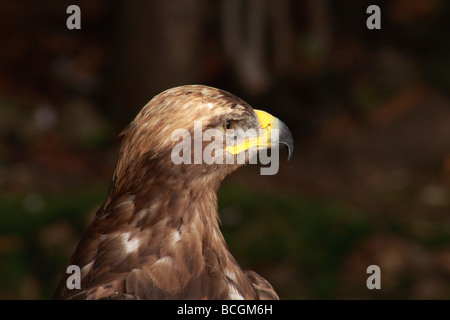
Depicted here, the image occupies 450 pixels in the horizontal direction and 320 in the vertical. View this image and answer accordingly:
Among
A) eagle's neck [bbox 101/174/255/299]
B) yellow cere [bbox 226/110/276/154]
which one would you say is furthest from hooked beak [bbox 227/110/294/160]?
eagle's neck [bbox 101/174/255/299]

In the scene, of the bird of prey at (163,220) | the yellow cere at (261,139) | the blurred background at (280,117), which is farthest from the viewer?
the blurred background at (280,117)

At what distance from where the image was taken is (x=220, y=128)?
3111mm

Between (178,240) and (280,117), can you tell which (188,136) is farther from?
(280,117)

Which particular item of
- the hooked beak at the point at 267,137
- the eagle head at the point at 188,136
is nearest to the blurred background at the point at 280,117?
the hooked beak at the point at 267,137

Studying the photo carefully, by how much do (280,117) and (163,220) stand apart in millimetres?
6186

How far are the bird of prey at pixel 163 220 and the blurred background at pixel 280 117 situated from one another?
343 centimetres

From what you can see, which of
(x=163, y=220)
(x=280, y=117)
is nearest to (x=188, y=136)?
(x=163, y=220)

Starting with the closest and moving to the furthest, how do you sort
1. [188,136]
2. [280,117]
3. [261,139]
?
1. [188,136]
2. [261,139]
3. [280,117]

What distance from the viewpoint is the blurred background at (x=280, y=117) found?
22.1ft

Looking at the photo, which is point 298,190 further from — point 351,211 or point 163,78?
point 163,78

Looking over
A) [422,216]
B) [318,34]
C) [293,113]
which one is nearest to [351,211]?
[422,216]

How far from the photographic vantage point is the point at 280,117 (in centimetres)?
911

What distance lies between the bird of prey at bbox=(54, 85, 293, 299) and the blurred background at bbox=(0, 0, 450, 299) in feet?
11.3

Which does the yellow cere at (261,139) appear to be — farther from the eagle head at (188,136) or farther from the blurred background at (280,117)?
the blurred background at (280,117)
